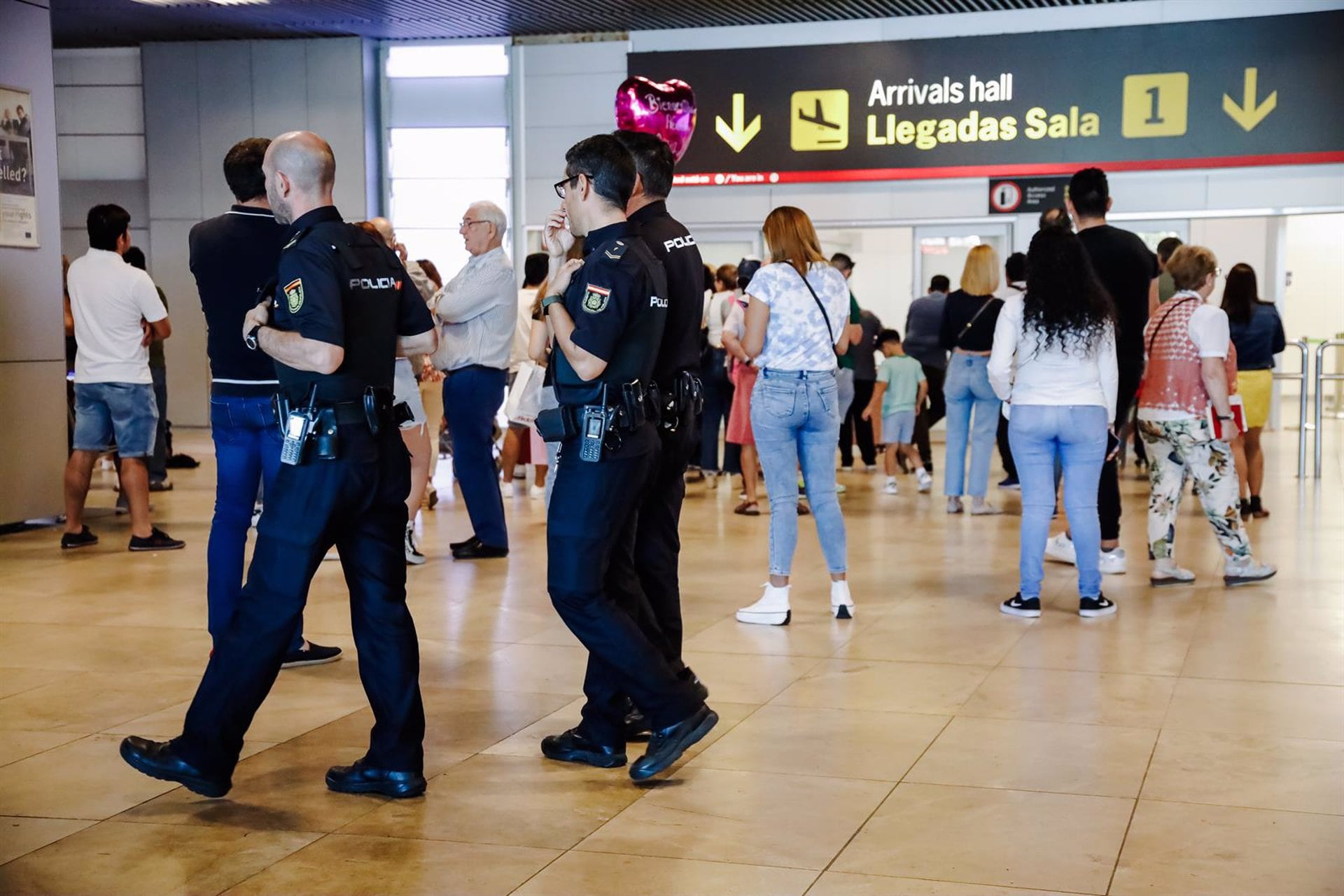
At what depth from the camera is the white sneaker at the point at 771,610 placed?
547 centimetres

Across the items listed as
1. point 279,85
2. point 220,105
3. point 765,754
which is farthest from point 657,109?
point 220,105

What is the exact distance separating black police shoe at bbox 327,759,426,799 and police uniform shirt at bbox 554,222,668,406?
0.98m

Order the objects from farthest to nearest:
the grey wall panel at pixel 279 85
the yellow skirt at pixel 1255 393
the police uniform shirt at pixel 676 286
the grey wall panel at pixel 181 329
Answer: the grey wall panel at pixel 181 329
the grey wall panel at pixel 279 85
the yellow skirt at pixel 1255 393
the police uniform shirt at pixel 676 286

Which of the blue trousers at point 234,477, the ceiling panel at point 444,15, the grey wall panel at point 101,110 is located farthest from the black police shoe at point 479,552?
the grey wall panel at point 101,110

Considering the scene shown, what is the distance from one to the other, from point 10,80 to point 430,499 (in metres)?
3.40

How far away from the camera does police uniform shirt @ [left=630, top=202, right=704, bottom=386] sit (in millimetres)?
3746

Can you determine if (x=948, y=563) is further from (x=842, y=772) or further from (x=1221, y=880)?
(x=1221, y=880)

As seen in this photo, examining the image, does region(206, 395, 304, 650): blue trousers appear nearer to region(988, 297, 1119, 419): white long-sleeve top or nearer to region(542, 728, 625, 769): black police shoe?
region(542, 728, 625, 769): black police shoe

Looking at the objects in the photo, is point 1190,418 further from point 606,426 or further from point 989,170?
point 989,170

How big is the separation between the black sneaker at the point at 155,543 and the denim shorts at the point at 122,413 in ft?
1.38

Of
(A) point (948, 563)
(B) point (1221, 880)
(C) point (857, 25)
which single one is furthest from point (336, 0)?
(B) point (1221, 880)

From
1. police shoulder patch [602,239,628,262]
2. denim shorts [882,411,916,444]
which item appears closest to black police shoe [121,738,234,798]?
police shoulder patch [602,239,628,262]

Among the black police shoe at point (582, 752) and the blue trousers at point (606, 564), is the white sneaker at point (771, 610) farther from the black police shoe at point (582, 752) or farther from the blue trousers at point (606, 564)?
the blue trousers at point (606, 564)

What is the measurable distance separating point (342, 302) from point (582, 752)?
132cm
